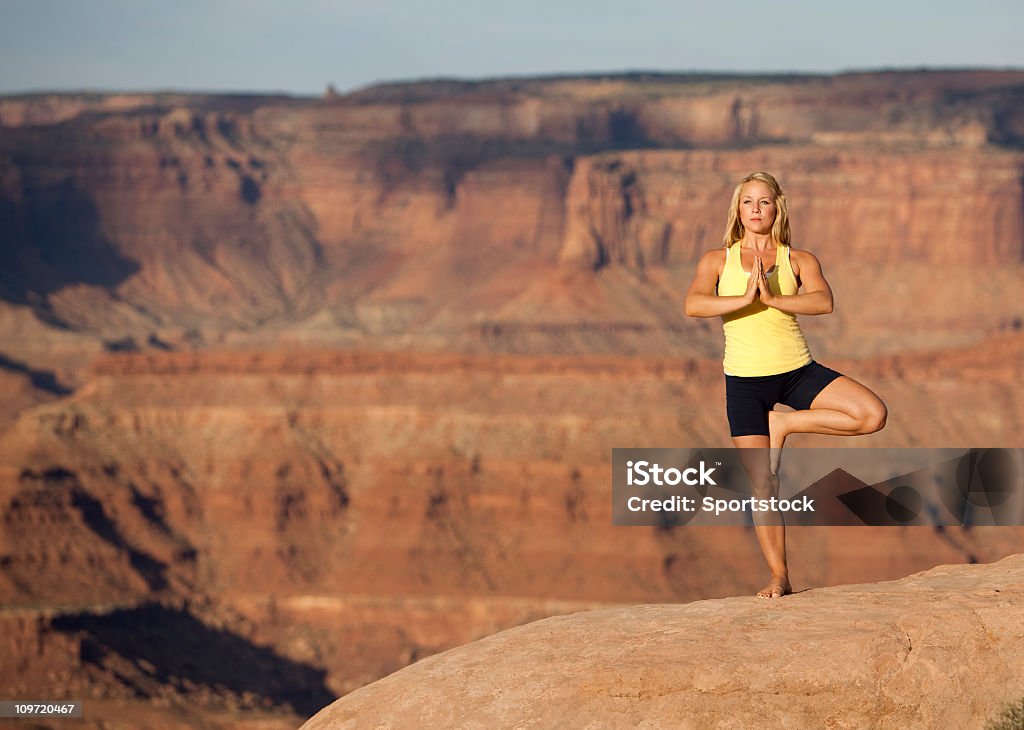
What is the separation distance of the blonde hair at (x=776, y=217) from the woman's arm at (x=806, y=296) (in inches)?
9.0

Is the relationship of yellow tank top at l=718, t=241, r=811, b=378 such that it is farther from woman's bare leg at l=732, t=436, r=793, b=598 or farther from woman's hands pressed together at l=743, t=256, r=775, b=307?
woman's bare leg at l=732, t=436, r=793, b=598

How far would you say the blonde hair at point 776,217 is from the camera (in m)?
15.7

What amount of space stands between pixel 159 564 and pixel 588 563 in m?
19.3

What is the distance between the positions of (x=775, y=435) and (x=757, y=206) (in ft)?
5.94

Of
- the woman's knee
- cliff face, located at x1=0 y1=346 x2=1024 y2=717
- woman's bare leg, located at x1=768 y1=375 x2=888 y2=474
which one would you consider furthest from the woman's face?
cliff face, located at x1=0 y1=346 x2=1024 y2=717

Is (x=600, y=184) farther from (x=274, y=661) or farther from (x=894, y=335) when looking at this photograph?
(x=274, y=661)

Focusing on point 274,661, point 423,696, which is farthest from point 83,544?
point 423,696

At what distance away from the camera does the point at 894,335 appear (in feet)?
512

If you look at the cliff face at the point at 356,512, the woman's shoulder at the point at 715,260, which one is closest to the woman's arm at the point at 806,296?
the woman's shoulder at the point at 715,260

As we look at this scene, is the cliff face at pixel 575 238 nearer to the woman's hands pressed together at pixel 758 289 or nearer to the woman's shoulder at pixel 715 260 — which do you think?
the woman's shoulder at pixel 715 260

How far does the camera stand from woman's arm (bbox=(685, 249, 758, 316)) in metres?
15.3

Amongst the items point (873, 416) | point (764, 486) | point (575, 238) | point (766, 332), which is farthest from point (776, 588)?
point (575, 238)

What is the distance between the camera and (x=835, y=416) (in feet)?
51.4

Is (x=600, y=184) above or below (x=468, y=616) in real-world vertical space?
above
